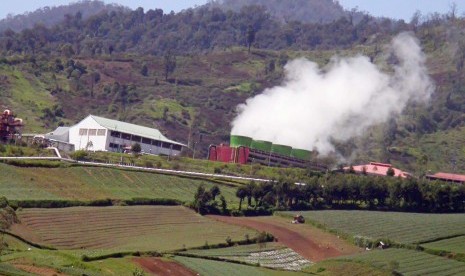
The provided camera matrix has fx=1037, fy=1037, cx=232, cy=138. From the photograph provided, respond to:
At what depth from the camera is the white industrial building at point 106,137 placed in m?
126

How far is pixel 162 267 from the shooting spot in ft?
194

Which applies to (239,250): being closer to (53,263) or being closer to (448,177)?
(53,263)

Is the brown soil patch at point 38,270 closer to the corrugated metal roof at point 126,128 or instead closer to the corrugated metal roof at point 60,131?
the corrugated metal roof at point 126,128

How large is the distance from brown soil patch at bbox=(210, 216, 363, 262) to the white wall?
4155 cm

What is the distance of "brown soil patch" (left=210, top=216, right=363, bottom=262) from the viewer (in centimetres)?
7436

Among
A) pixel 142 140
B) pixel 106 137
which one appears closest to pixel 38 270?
pixel 106 137

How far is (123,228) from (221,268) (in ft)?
48.7

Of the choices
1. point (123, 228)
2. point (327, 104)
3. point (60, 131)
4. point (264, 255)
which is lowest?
point (264, 255)

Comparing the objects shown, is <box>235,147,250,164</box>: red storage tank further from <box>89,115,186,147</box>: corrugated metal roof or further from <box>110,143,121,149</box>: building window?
<box>110,143,121,149</box>: building window

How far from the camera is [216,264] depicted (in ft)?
205

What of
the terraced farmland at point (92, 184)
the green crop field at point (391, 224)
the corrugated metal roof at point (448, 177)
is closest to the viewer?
the terraced farmland at point (92, 184)

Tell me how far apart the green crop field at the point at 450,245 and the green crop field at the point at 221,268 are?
1941 centimetres

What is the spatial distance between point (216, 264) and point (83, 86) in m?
117

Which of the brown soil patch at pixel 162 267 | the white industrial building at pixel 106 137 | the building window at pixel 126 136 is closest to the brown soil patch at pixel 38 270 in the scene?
the brown soil patch at pixel 162 267
